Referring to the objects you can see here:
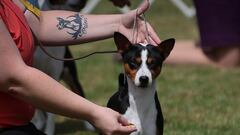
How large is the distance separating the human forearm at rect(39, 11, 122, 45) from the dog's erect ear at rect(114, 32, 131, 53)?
183mm

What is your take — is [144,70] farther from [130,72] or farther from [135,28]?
[135,28]

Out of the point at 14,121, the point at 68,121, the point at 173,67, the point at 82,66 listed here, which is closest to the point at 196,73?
the point at 173,67

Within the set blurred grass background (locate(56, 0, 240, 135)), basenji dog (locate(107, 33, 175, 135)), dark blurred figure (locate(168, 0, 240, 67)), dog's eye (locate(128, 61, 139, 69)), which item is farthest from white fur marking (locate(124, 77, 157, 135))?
dark blurred figure (locate(168, 0, 240, 67))

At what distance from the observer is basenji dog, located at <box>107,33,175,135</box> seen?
282 cm

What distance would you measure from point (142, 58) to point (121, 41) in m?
0.11

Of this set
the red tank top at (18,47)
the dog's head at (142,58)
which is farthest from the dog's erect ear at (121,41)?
the red tank top at (18,47)

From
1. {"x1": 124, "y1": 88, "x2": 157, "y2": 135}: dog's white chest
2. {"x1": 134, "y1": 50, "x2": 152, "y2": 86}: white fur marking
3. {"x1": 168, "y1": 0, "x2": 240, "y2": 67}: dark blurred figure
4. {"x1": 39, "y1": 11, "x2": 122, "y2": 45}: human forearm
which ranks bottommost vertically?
{"x1": 168, "y1": 0, "x2": 240, "y2": 67}: dark blurred figure

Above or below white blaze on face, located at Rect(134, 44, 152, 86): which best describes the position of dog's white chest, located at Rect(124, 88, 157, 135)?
below

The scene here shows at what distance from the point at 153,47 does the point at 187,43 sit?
4.83 m

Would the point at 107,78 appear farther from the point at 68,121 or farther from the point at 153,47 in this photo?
the point at 153,47

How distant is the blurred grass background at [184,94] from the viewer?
4379 mm

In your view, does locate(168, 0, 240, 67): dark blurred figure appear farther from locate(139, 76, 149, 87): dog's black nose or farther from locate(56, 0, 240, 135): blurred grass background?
locate(139, 76, 149, 87): dog's black nose

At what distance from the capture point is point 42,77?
2.28m

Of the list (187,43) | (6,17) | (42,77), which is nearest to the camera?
(42,77)
